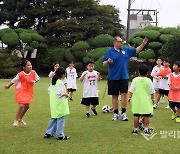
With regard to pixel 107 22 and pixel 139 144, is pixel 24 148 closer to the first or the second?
pixel 139 144

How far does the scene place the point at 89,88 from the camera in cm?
984

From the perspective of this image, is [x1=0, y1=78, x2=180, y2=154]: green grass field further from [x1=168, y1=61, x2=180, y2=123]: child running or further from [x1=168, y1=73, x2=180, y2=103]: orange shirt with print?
[x1=168, y1=73, x2=180, y2=103]: orange shirt with print

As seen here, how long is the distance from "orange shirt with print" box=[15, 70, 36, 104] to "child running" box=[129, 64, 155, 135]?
230cm

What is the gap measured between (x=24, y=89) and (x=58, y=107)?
1.70m

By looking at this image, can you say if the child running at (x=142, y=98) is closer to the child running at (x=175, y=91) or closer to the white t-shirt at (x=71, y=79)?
the child running at (x=175, y=91)

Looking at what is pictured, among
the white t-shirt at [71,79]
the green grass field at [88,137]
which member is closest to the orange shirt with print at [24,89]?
the green grass field at [88,137]

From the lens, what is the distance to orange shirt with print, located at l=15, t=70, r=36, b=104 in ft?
27.1

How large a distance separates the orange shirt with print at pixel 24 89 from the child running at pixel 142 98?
2.30 meters

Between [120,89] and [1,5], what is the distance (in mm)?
32718

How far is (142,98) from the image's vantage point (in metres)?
7.29

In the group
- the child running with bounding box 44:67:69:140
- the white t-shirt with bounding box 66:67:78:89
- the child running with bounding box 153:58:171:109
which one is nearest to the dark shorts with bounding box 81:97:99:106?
the child running with bounding box 153:58:171:109

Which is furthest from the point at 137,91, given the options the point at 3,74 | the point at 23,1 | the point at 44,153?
the point at 23,1

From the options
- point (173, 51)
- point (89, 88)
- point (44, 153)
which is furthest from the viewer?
point (173, 51)

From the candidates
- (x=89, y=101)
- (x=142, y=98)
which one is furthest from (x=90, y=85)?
(x=142, y=98)
